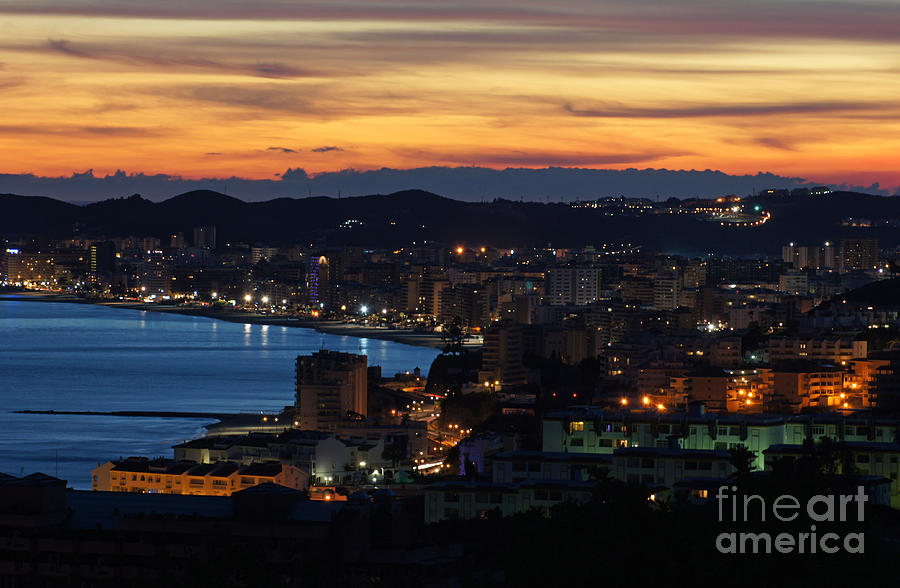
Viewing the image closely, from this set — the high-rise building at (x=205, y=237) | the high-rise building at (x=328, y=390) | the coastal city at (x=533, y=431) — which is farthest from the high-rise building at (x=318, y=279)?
the high-rise building at (x=328, y=390)

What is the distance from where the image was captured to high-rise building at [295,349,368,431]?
1675 centimetres

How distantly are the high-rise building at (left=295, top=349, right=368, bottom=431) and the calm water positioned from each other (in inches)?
44.7

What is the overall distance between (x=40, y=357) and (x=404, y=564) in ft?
75.9

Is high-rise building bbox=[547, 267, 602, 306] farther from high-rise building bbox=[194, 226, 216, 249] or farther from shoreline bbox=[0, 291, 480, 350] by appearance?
high-rise building bbox=[194, 226, 216, 249]

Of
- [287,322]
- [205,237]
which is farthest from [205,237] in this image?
[287,322]

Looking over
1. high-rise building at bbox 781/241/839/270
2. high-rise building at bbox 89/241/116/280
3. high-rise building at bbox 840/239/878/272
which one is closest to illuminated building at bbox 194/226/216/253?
high-rise building at bbox 89/241/116/280

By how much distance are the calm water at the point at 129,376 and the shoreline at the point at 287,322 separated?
2.50 ft

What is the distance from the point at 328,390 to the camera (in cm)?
1698

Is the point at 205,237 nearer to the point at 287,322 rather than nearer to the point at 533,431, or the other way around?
the point at 287,322

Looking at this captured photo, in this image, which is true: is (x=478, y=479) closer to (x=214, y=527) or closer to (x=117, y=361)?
(x=214, y=527)

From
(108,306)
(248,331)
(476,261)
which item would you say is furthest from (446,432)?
(476,261)

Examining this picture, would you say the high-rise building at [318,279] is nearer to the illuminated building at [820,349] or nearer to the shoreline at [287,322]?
the shoreline at [287,322]

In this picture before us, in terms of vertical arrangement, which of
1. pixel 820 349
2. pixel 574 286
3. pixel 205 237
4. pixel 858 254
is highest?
pixel 205 237

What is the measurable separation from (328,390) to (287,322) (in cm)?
2746
